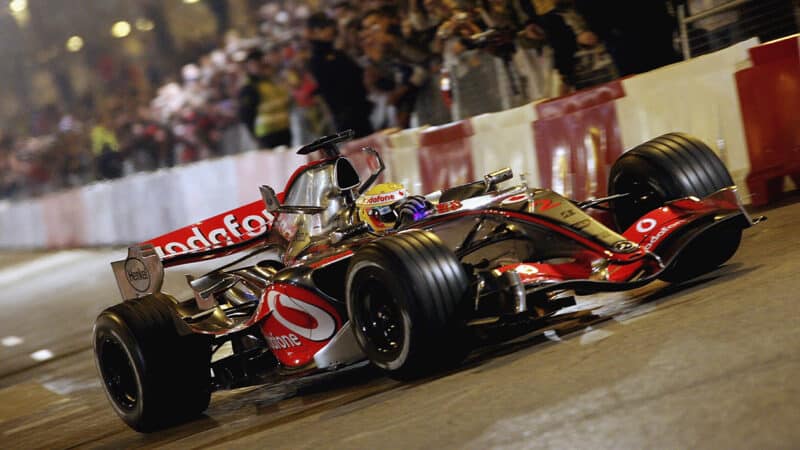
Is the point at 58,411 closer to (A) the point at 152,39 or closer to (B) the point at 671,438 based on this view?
(B) the point at 671,438

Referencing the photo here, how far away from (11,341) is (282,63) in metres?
5.24

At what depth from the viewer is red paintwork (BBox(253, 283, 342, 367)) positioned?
6.34 meters

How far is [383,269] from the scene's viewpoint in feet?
18.1

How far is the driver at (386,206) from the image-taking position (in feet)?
21.5

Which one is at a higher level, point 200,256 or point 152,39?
point 152,39

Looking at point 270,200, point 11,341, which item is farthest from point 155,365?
point 11,341

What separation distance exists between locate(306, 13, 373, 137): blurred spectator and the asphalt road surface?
617 cm

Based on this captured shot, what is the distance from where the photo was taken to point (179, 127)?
2136 cm

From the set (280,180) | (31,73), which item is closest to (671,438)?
(280,180)

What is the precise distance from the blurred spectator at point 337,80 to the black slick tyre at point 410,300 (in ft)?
26.6

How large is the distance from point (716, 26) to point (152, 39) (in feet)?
51.5

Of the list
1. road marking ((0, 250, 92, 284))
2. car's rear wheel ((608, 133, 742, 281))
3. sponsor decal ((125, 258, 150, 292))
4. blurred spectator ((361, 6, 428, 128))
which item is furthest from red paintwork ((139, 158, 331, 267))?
road marking ((0, 250, 92, 284))

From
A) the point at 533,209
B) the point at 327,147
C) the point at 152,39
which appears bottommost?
the point at 533,209

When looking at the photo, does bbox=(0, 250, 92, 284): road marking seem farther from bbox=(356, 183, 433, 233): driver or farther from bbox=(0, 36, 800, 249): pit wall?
bbox=(356, 183, 433, 233): driver
